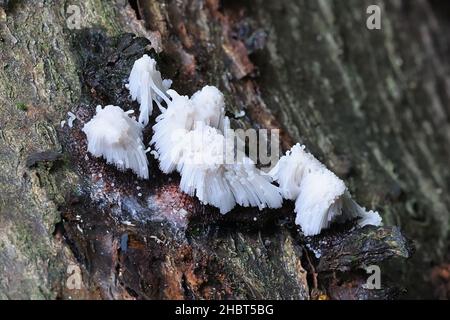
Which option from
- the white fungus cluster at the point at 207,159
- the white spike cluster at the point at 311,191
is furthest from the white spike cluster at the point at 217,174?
the white spike cluster at the point at 311,191

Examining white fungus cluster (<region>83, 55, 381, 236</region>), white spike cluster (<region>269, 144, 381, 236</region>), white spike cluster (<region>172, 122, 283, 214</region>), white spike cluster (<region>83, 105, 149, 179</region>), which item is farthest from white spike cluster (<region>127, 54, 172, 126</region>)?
white spike cluster (<region>269, 144, 381, 236</region>)

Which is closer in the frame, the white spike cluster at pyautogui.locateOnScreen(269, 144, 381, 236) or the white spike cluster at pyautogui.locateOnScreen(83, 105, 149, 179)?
the white spike cluster at pyautogui.locateOnScreen(83, 105, 149, 179)

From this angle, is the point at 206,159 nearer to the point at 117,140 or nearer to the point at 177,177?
the point at 177,177

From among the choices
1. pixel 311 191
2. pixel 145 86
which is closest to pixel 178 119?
pixel 145 86

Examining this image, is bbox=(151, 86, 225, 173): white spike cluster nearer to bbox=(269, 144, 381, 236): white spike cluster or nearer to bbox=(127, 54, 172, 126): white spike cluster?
bbox=(127, 54, 172, 126): white spike cluster

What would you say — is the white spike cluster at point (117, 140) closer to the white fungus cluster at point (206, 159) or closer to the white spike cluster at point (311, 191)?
the white fungus cluster at point (206, 159)
